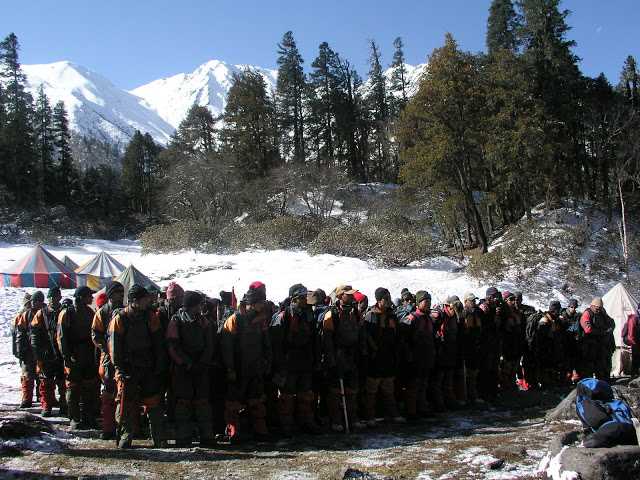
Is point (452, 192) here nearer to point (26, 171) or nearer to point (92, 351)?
point (92, 351)

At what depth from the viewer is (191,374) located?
6.01 meters

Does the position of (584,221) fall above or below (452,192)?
below

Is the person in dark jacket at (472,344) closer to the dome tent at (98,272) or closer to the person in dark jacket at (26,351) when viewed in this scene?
the person in dark jacket at (26,351)

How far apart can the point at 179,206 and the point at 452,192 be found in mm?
19004

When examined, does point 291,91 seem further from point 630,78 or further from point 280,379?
point 280,379

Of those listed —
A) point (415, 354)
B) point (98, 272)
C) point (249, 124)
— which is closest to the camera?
point (415, 354)

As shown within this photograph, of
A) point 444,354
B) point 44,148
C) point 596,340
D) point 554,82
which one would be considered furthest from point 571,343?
point 44,148

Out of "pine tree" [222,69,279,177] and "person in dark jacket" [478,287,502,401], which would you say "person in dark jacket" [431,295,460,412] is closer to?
"person in dark jacket" [478,287,502,401]

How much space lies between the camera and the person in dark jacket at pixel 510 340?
31.1 feet

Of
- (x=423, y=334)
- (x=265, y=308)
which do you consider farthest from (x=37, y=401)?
(x=423, y=334)

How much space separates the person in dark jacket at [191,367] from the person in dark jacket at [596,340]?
7.79 meters

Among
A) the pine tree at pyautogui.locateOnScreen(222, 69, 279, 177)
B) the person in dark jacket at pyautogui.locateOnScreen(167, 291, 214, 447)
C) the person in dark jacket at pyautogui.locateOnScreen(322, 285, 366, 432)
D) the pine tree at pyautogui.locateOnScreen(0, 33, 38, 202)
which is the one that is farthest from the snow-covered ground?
the pine tree at pyautogui.locateOnScreen(0, 33, 38, 202)

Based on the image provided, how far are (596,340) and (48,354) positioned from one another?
9831 millimetres

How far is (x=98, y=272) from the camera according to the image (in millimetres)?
16016
